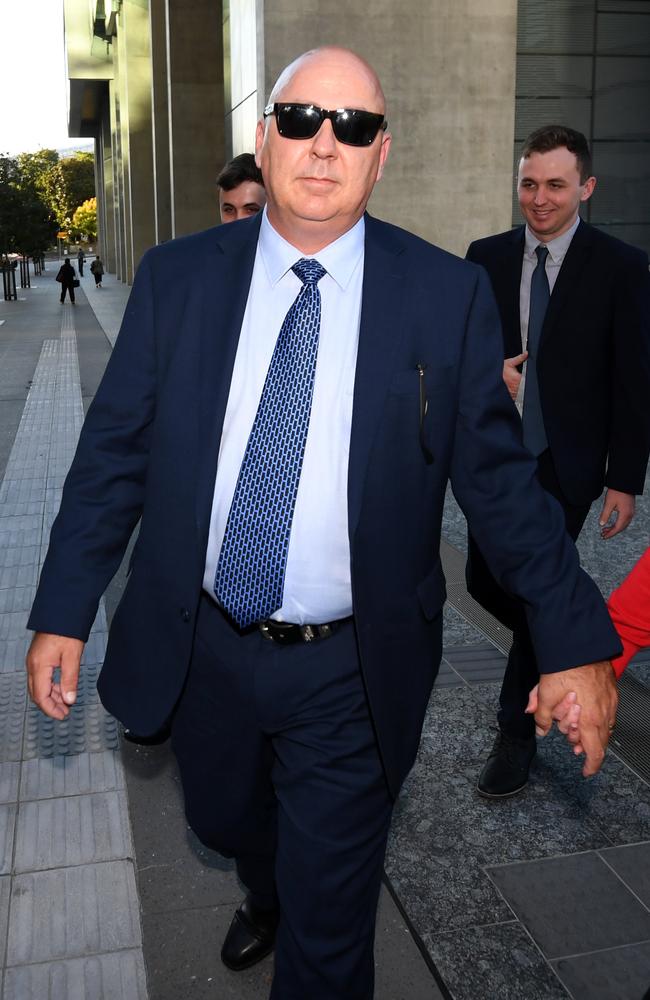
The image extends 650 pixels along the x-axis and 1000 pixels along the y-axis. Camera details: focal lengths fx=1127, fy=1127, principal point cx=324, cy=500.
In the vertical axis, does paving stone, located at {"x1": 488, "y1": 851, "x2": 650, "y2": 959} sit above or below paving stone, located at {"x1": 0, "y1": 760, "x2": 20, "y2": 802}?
above

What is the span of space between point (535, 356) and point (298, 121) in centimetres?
173

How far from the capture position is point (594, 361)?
3.87 m

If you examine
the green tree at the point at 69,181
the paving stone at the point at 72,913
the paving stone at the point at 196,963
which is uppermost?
the green tree at the point at 69,181

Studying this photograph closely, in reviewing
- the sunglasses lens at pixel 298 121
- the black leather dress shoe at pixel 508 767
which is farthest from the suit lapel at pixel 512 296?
the sunglasses lens at pixel 298 121

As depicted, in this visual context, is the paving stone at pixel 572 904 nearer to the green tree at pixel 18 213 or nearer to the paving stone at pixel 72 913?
the paving stone at pixel 72 913

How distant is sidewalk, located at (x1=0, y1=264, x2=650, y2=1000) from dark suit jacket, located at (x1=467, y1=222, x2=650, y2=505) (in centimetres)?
111

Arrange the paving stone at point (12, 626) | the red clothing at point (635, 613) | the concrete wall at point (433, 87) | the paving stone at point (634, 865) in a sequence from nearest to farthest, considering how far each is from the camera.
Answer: the red clothing at point (635, 613), the paving stone at point (634, 865), the paving stone at point (12, 626), the concrete wall at point (433, 87)

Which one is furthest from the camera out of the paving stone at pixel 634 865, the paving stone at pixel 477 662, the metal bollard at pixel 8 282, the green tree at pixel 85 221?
the green tree at pixel 85 221

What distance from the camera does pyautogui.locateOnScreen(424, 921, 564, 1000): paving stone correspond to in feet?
9.59

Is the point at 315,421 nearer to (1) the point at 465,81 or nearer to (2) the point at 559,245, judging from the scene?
(2) the point at 559,245

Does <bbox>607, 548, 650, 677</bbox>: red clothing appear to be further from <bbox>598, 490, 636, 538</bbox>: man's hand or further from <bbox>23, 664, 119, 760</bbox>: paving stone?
<bbox>23, 664, 119, 760</bbox>: paving stone

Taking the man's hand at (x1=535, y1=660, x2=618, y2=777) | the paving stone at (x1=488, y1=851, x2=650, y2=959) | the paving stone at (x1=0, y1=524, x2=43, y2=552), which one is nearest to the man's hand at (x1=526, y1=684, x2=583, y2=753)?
the man's hand at (x1=535, y1=660, x2=618, y2=777)

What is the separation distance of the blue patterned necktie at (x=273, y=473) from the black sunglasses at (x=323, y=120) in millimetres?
319

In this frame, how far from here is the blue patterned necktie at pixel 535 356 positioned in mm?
3912
